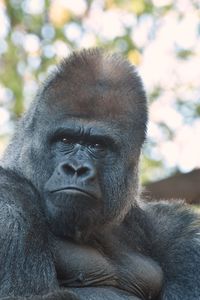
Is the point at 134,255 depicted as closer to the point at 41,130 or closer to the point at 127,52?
the point at 41,130

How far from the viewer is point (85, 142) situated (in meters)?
4.85

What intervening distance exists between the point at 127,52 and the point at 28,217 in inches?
297

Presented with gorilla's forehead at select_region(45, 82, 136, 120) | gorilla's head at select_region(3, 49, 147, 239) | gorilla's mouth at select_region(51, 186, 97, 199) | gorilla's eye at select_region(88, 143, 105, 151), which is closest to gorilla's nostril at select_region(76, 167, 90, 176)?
gorilla's head at select_region(3, 49, 147, 239)

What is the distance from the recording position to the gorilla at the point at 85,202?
4.43 meters

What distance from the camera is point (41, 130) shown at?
4.89m

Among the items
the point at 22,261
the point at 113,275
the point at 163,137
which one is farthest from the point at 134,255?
the point at 163,137

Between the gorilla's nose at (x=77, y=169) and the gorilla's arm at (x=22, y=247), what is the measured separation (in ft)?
0.95

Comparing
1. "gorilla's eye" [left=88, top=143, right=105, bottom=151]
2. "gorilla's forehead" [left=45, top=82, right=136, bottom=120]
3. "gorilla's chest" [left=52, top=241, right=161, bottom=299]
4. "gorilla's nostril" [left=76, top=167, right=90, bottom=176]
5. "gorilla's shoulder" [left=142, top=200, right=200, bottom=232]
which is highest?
"gorilla's forehead" [left=45, top=82, right=136, bottom=120]

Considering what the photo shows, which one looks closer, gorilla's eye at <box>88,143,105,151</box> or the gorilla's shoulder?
gorilla's eye at <box>88,143,105,151</box>

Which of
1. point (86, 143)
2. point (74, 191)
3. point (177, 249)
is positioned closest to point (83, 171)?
point (74, 191)

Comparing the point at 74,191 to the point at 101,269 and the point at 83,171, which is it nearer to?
the point at 83,171

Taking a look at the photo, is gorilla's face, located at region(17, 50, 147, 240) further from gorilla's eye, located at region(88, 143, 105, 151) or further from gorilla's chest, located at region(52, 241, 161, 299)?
gorilla's chest, located at region(52, 241, 161, 299)

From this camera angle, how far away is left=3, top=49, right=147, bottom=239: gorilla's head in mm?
4598

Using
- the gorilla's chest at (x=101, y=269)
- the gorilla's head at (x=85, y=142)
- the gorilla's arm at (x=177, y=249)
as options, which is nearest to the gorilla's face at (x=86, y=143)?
the gorilla's head at (x=85, y=142)
